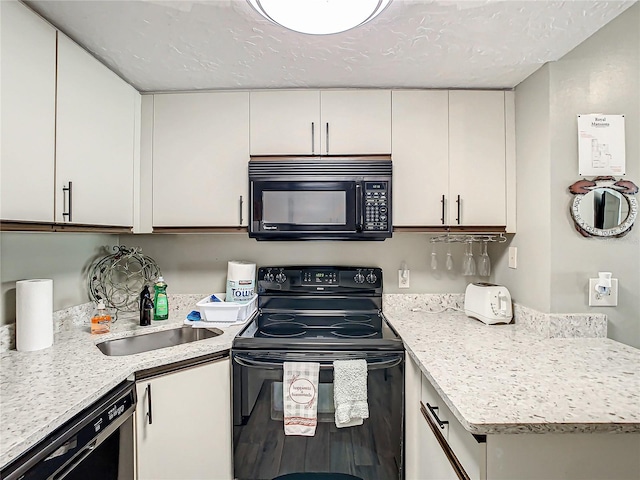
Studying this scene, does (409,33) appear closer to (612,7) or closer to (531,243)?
(612,7)

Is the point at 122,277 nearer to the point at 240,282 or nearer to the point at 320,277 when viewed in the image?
the point at 240,282

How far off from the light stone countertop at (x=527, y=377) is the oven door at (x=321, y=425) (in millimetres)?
246

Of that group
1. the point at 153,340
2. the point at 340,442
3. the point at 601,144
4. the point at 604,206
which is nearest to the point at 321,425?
the point at 340,442

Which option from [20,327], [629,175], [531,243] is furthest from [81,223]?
[629,175]

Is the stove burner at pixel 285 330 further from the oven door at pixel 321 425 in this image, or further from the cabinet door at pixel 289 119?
the cabinet door at pixel 289 119

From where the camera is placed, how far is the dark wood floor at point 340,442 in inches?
62.4

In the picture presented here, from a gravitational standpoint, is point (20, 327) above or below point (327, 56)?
below

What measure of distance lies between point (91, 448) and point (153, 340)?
2.51 ft

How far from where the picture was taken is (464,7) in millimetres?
1218

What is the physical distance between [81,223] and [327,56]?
4.24 feet

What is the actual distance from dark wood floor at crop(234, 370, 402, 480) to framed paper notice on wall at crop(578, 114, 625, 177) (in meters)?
1.34

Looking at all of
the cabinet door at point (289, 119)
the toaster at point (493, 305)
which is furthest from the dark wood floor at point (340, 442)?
the cabinet door at point (289, 119)

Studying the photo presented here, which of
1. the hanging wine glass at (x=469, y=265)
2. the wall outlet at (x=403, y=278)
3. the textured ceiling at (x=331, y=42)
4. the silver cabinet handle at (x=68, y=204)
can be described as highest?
the textured ceiling at (x=331, y=42)

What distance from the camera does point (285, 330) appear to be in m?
1.88
